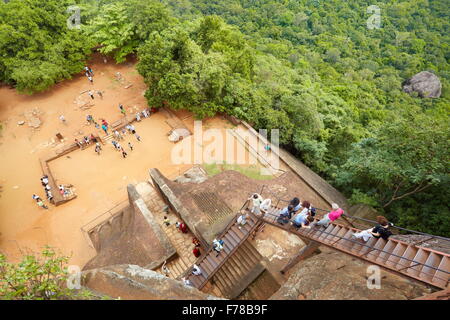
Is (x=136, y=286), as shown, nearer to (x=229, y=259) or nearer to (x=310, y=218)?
(x=229, y=259)

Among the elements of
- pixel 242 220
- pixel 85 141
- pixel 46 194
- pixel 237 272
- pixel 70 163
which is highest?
pixel 85 141

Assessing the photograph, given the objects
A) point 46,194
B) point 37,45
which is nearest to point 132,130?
point 46,194

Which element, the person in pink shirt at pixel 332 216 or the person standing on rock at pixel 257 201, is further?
the person standing on rock at pixel 257 201

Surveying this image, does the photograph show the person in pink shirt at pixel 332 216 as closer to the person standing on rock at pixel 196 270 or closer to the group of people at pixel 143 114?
the person standing on rock at pixel 196 270

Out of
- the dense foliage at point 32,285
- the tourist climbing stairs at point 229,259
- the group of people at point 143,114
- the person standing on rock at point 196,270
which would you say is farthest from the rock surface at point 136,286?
Answer: the group of people at point 143,114

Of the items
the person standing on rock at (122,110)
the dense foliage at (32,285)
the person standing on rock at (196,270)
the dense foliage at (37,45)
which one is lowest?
the person standing on rock at (196,270)

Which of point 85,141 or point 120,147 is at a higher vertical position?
point 85,141
